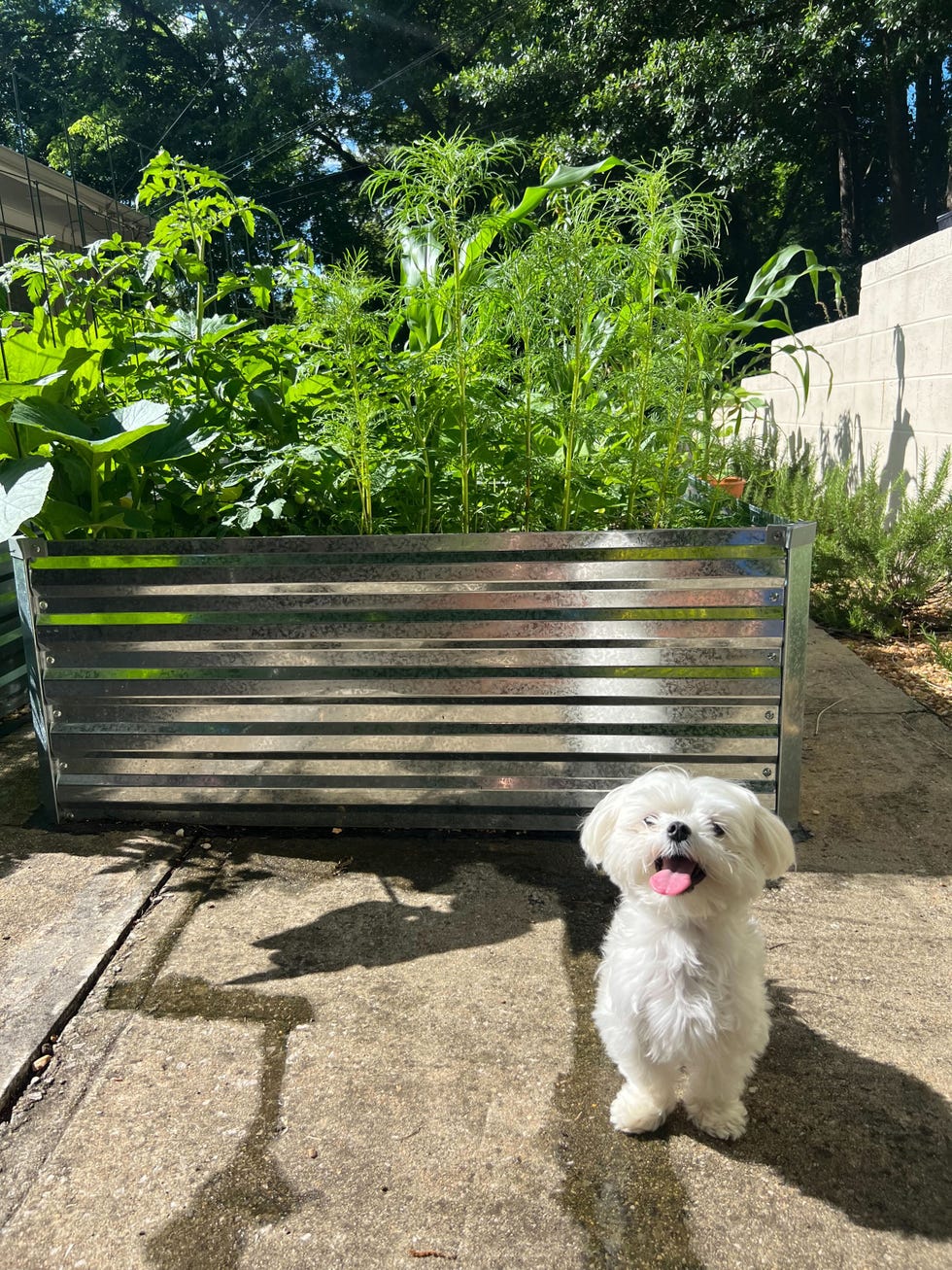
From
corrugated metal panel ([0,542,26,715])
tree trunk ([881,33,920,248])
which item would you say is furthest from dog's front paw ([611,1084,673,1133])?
tree trunk ([881,33,920,248])

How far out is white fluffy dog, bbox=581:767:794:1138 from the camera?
4.82 feet

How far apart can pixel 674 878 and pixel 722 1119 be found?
47cm

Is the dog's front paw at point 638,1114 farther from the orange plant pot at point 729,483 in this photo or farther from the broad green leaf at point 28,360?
the broad green leaf at point 28,360

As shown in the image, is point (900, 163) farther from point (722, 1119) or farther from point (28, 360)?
point (722, 1119)

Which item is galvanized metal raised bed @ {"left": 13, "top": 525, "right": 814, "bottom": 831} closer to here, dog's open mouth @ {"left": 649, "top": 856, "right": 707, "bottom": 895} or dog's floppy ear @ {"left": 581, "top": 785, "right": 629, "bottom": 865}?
dog's floppy ear @ {"left": 581, "top": 785, "right": 629, "bottom": 865}

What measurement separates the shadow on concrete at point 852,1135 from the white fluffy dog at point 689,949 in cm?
9

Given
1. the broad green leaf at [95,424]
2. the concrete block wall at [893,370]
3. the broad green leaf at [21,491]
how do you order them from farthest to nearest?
the concrete block wall at [893,370] < the broad green leaf at [95,424] < the broad green leaf at [21,491]

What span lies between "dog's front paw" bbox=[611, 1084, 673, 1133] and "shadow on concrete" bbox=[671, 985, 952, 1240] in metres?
0.06

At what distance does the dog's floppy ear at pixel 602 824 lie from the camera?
5.21ft

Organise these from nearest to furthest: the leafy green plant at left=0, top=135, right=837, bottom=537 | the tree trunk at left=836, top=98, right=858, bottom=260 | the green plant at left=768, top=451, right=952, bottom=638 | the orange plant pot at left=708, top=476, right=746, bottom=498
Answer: the leafy green plant at left=0, top=135, right=837, bottom=537
the orange plant pot at left=708, top=476, right=746, bottom=498
the green plant at left=768, top=451, right=952, bottom=638
the tree trunk at left=836, top=98, right=858, bottom=260

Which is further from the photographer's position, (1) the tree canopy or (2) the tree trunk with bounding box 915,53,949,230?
(2) the tree trunk with bounding box 915,53,949,230

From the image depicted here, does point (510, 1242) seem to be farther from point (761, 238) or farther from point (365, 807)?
point (761, 238)

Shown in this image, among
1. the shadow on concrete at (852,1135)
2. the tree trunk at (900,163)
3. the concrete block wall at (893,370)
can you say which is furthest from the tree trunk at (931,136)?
the shadow on concrete at (852,1135)

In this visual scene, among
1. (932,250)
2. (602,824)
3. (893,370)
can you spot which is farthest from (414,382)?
(893,370)
